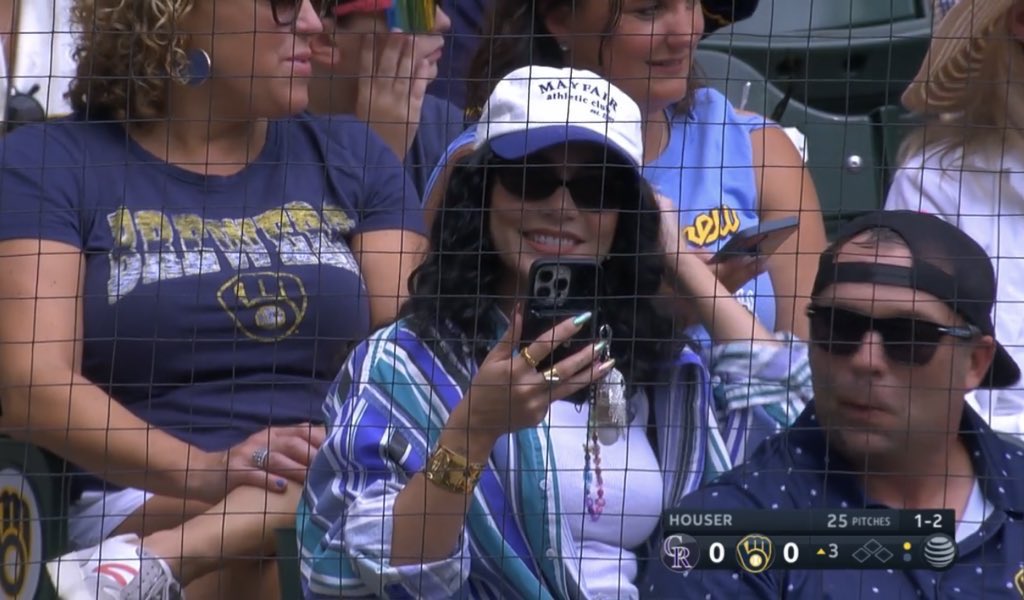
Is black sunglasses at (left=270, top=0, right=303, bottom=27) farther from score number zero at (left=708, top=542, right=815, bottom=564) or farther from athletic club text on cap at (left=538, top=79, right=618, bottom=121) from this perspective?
score number zero at (left=708, top=542, right=815, bottom=564)

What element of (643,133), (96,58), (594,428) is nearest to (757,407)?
(594,428)

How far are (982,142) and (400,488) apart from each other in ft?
4.12

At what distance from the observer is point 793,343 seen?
9.23ft

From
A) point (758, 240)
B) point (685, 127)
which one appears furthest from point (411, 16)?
point (758, 240)

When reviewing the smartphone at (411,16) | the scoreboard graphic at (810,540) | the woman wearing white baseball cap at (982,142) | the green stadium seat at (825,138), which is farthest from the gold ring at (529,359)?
the green stadium seat at (825,138)

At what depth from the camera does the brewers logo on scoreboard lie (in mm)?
2832

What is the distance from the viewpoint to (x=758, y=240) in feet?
9.18

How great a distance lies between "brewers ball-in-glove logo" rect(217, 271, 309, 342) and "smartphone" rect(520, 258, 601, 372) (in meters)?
0.49

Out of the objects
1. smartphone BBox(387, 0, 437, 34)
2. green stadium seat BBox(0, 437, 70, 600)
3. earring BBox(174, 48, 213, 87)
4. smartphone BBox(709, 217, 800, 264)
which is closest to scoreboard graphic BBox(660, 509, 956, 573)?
smartphone BBox(709, 217, 800, 264)

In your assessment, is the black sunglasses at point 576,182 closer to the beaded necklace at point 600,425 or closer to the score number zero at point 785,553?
the beaded necklace at point 600,425

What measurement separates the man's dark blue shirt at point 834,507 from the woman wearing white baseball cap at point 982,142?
16.8 inches

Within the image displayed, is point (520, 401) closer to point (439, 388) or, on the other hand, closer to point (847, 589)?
point (439, 388)

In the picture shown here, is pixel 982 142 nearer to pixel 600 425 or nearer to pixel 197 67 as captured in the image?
pixel 600 425

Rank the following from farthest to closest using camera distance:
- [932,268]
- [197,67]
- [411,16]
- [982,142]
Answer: [411,16] → [982,142] → [197,67] → [932,268]
